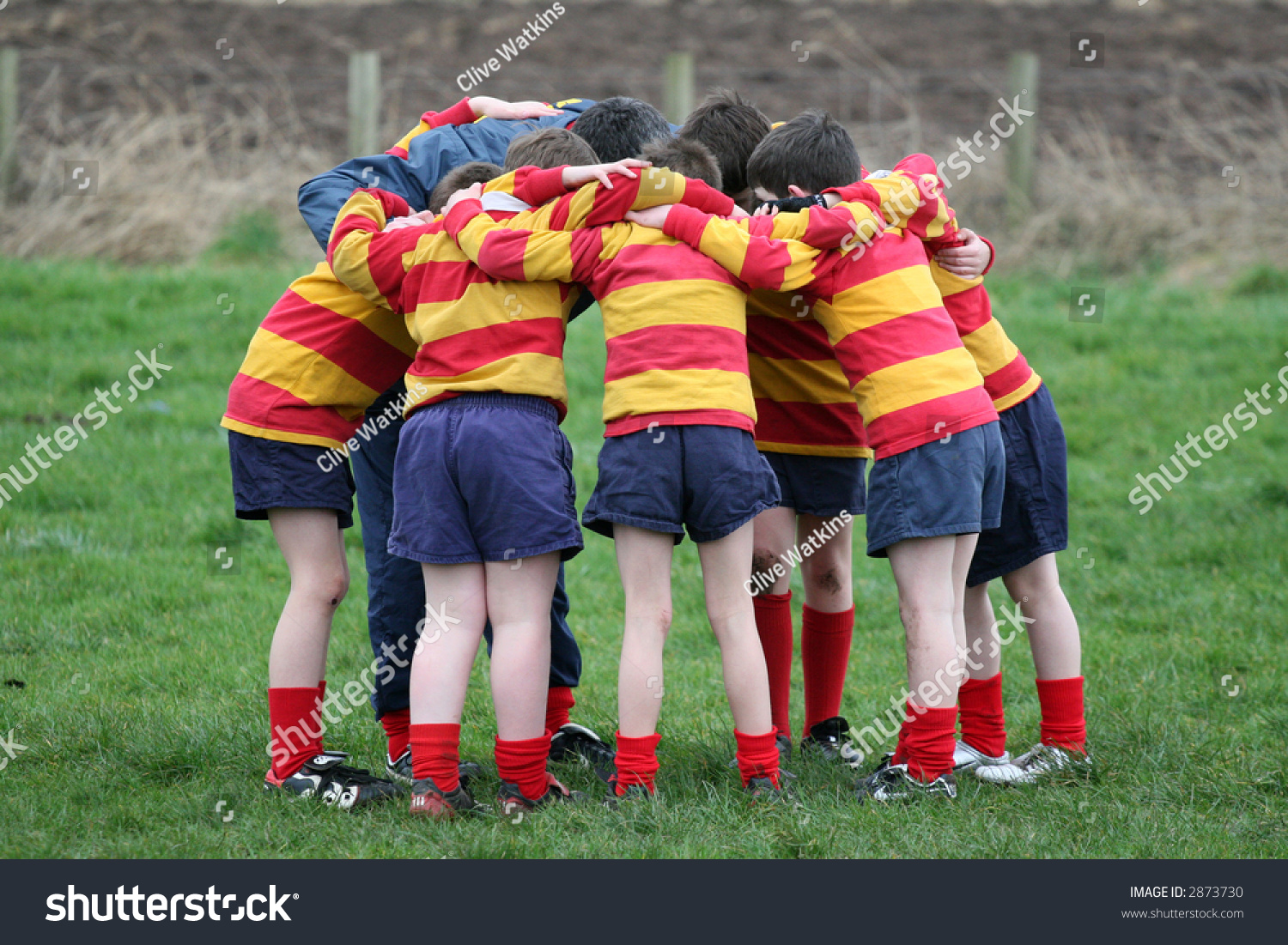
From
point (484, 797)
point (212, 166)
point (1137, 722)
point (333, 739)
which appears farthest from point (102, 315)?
point (1137, 722)

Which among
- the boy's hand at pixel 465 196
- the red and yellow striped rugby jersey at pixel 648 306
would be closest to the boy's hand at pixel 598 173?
the red and yellow striped rugby jersey at pixel 648 306

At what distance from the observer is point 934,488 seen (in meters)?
3.32

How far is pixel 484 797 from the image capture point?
11.5ft

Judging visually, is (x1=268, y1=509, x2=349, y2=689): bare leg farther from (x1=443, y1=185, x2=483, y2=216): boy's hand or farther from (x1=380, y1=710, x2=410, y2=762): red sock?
(x1=443, y1=185, x2=483, y2=216): boy's hand

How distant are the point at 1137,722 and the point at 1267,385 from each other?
4.06 metres

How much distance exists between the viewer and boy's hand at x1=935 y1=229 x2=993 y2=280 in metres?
3.56

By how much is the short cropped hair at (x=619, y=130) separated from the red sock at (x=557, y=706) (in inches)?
60.6

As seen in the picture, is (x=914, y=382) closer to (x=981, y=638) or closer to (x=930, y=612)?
(x=930, y=612)

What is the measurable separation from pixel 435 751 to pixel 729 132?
1.86 metres

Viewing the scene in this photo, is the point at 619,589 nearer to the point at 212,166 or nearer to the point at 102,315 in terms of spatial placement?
the point at 102,315

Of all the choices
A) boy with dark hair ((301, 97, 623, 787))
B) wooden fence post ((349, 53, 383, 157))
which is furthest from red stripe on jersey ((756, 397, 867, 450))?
wooden fence post ((349, 53, 383, 157))

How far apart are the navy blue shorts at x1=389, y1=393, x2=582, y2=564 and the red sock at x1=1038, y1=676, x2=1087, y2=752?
1.48 metres

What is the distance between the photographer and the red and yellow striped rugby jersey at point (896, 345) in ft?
10.9

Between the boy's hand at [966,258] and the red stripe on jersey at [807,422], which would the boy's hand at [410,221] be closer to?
the red stripe on jersey at [807,422]
